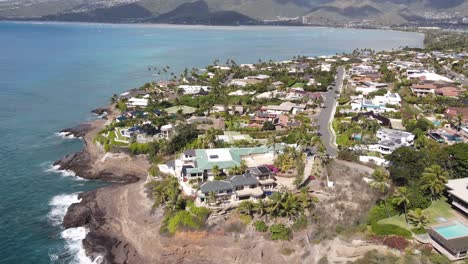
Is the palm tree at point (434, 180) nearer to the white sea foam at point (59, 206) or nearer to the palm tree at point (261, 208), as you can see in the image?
the palm tree at point (261, 208)

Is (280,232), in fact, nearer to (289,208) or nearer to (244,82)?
(289,208)

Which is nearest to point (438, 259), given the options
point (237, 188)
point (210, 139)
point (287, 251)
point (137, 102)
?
point (287, 251)

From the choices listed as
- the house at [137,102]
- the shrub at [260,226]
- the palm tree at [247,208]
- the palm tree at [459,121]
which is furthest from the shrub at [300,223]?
the house at [137,102]

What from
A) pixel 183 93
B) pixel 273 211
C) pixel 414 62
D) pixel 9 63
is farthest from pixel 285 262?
pixel 9 63

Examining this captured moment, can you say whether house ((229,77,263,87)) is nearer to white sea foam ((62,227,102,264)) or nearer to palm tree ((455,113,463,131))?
palm tree ((455,113,463,131))

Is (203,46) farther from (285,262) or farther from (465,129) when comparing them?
(285,262)

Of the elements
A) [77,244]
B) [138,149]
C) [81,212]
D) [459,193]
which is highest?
[459,193]

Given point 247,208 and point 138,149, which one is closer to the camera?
point 247,208
